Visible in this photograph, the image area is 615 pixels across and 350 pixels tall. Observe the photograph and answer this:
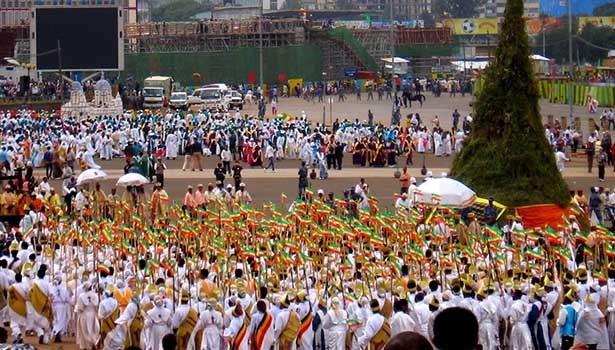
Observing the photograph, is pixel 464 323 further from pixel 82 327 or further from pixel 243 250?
pixel 243 250

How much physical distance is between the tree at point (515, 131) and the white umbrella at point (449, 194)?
2.69 ft

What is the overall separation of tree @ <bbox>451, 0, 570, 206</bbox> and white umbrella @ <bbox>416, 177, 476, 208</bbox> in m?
0.82

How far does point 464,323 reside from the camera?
670cm

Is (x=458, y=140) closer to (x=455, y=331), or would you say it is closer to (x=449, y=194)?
(x=449, y=194)

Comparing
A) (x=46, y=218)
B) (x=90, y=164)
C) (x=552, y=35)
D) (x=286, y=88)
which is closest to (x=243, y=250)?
(x=46, y=218)

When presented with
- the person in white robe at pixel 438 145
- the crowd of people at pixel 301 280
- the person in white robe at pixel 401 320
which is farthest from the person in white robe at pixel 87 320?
the person in white robe at pixel 438 145

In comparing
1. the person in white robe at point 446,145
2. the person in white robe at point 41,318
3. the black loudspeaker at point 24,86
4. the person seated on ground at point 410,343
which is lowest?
the person in white robe at point 41,318

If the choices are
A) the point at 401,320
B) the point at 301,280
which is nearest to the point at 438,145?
the point at 301,280

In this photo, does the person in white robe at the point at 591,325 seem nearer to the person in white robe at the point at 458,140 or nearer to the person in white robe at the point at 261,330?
the person in white robe at the point at 261,330

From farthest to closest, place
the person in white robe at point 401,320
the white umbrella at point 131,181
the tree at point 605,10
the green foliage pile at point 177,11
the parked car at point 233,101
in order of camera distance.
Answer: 1. the green foliage pile at point 177,11
2. the tree at point 605,10
3. the parked car at point 233,101
4. the white umbrella at point 131,181
5. the person in white robe at point 401,320

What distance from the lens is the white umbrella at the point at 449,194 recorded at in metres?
24.5

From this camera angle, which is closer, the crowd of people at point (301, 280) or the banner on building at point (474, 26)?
the crowd of people at point (301, 280)

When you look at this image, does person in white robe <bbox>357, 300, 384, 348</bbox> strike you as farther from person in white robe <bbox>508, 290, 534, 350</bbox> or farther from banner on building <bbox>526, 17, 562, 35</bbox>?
banner on building <bbox>526, 17, 562, 35</bbox>

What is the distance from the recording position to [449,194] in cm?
2453
